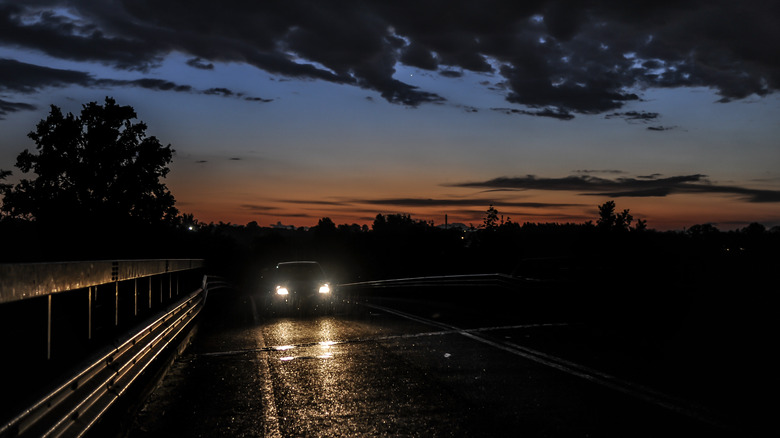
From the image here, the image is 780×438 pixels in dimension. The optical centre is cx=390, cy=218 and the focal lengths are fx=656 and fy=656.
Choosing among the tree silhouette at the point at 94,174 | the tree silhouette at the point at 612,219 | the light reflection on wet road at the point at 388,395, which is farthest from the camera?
the tree silhouette at the point at 612,219

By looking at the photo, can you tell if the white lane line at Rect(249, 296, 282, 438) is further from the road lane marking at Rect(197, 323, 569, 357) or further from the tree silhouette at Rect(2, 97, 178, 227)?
the tree silhouette at Rect(2, 97, 178, 227)

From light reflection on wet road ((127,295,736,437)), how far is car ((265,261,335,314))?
20.1ft

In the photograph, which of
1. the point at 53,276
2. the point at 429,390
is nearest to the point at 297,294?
the point at 429,390

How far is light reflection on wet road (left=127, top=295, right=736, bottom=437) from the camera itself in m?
5.70

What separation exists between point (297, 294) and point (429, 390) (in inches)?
437

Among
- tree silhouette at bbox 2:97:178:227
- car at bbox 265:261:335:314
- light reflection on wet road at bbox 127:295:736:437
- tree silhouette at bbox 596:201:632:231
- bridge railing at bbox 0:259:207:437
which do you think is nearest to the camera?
bridge railing at bbox 0:259:207:437

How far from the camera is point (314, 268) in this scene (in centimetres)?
2042

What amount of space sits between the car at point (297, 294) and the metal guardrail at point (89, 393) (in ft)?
31.4

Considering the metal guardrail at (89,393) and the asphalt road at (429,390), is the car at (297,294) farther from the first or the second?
the metal guardrail at (89,393)

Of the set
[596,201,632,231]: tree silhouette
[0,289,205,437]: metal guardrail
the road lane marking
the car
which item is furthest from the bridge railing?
[596,201,632,231]: tree silhouette

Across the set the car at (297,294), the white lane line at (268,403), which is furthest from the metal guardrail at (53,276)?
the car at (297,294)

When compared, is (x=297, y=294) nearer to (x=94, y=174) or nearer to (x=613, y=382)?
(x=613, y=382)

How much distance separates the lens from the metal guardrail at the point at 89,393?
3.61 meters

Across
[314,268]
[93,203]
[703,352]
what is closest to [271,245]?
[93,203]
